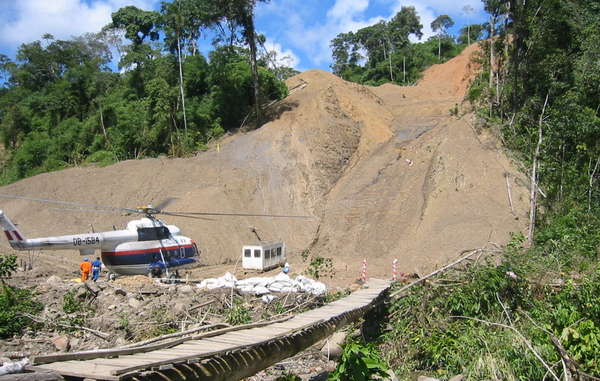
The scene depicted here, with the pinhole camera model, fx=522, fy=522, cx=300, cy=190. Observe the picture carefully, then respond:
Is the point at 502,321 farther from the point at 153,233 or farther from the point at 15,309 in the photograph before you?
the point at 153,233

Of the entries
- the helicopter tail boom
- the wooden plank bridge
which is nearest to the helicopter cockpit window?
the helicopter tail boom

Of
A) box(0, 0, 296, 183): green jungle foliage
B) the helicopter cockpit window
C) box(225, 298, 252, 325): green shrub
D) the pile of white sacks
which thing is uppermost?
box(0, 0, 296, 183): green jungle foliage

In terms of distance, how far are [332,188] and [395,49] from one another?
37.4 meters

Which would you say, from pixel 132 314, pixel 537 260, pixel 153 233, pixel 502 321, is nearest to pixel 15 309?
pixel 132 314

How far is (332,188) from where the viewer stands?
29.7 m

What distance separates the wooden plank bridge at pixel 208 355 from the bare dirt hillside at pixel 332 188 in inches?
399

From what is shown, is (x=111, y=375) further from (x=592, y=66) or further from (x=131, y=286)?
(x=592, y=66)

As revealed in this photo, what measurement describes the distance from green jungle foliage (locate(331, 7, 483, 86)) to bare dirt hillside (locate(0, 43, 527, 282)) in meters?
21.6

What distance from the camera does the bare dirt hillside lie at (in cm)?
2155

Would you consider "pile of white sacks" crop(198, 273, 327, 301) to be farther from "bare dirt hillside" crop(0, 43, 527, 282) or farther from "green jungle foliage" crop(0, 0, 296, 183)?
"green jungle foliage" crop(0, 0, 296, 183)

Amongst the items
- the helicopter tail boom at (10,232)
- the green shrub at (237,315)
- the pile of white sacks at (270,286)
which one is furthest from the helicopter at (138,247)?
the green shrub at (237,315)

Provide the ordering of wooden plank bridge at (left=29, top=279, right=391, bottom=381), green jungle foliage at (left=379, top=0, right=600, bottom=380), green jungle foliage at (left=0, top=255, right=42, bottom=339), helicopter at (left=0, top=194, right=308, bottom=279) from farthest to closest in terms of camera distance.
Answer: helicopter at (left=0, top=194, right=308, bottom=279)
green jungle foliage at (left=0, top=255, right=42, bottom=339)
green jungle foliage at (left=379, top=0, right=600, bottom=380)
wooden plank bridge at (left=29, top=279, right=391, bottom=381)

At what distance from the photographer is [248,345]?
705 cm

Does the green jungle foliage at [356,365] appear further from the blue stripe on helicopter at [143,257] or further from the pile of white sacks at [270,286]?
the blue stripe on helicopter at [143,257]
